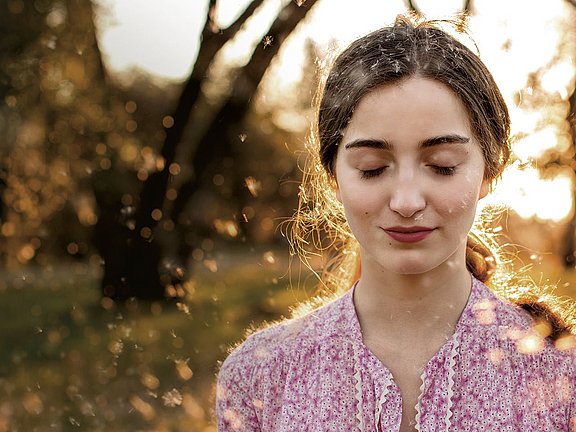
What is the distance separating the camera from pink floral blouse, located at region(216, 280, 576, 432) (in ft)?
6.58

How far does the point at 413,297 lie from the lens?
2.09m

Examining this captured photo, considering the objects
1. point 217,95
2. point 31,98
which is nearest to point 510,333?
point 31,98

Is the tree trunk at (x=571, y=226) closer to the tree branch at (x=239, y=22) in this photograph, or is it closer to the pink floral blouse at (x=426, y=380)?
the tree branch at (x=239, y=22)

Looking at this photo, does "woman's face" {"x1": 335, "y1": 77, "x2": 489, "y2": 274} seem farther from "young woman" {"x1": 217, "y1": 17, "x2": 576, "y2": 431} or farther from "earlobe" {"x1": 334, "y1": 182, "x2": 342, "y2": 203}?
"earlobe" {"x1": 334, "y1": 182, "x2": 342, "y2": 203}

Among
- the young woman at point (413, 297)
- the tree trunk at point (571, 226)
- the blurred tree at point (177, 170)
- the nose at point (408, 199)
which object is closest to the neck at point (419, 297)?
the young woman at point (413, 297)

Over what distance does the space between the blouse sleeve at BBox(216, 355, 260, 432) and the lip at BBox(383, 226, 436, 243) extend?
0.59 metres

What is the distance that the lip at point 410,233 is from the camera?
6.36 feet

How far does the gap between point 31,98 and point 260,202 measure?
29.0 ft

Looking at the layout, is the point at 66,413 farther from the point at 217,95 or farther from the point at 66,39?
the point at 217,95

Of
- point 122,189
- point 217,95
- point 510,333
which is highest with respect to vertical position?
point 217,95

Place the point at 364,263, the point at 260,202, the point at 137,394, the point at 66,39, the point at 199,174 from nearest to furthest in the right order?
the point at 364,263 < the point at 137,394 < the point at 199,174 < the point at 66,39 < the point at 260,202

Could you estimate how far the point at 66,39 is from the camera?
34.6ft

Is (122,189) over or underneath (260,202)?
underneath

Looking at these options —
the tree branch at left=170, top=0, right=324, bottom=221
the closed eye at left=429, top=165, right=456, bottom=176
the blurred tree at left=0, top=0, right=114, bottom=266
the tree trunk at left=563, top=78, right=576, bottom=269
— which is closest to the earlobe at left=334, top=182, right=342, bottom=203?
the closed eye at left=429, top=165, right=456, bottom=176
